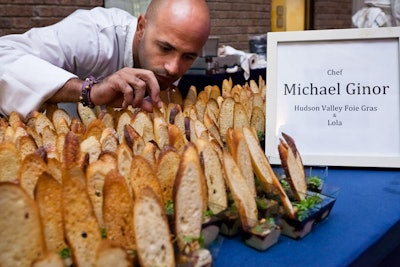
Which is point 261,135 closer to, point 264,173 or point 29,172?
point 264,173

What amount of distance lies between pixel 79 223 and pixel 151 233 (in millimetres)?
83

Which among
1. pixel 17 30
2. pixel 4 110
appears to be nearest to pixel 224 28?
pixel 17 30

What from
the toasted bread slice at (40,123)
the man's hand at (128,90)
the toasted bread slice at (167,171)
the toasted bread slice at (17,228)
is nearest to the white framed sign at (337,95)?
the man's hand at (128,90)

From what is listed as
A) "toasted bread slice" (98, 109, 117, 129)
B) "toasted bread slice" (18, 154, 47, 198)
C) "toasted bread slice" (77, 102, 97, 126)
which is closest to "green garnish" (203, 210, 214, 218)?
"toasted bread slice" (18, 154, 47, 198)

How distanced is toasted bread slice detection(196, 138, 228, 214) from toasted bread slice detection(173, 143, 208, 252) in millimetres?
62

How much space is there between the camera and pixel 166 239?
0.51 m

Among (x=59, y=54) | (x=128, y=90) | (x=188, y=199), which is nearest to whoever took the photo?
(x=188, y=199)

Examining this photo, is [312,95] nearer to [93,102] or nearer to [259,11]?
[93,102]

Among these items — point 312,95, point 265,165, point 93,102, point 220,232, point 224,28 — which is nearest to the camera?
point 220,232

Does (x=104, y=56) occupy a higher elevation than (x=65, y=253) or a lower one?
higher

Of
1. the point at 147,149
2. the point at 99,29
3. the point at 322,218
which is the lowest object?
the point at 322,218

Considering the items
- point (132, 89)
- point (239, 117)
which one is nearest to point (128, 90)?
point (132, 89)

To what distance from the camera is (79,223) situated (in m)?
0.51

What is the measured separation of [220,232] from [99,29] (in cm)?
125
